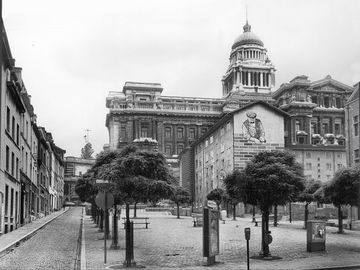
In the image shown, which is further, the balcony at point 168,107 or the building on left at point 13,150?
the balcony at point 168,107

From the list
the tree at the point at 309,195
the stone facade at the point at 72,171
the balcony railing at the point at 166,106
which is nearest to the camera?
the tree at the point at 309,195

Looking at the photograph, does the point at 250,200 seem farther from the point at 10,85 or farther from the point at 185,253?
the point at 10,85

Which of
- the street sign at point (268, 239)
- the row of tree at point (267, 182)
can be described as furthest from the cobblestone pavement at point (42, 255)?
the row of tree at point (267, 182)

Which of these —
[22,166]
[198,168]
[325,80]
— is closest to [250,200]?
[22,166]

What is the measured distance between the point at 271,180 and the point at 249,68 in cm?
13897

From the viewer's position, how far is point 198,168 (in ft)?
295

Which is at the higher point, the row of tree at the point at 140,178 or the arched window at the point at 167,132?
the arched window at the point at 167,132

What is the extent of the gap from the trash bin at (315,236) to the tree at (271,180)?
2.19m

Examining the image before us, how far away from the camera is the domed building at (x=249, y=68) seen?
15525 centimetres

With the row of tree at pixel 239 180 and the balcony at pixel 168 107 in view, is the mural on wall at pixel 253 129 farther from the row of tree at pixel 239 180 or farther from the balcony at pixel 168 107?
the balcony at pixel 168 107

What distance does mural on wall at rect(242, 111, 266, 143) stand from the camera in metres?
68.2

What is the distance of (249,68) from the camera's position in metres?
156

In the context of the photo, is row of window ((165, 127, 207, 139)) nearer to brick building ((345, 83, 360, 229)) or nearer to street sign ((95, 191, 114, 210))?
brick building ((345, 83, 360, 229))

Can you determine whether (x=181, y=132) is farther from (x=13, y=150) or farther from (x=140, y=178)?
(x=140, y=178)
